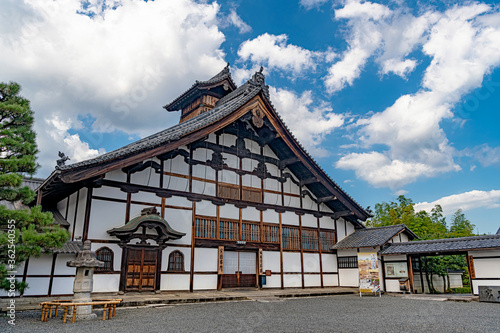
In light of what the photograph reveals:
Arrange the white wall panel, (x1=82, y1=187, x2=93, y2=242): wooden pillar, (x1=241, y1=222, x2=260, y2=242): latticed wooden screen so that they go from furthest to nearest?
the white wall panel
(x1=241, y1=222, x2=260, y2=242): latticed wooden screen
(x1=82, y1=187, x2=93, y2=242): wooden pillar

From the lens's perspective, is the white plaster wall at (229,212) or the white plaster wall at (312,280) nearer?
the white plaster wall at (229,212)

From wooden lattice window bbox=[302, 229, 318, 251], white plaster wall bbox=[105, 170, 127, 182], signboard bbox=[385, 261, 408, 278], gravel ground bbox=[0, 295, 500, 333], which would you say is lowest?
gravel ground bbox=[0, 295, 500, 333]

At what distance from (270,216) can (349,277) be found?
564 centimetres

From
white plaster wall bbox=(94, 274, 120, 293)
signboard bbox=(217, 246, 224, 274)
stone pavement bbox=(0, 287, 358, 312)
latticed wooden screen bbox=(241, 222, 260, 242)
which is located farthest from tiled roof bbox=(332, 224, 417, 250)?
white plaster wall bbox=(94, 274, 120, 293)

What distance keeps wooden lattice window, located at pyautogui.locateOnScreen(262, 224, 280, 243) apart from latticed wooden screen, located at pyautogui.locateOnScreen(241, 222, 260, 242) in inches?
14.1

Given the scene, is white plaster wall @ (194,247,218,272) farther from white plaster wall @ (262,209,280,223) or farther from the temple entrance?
white plaster wall @ (262,209,280,223)

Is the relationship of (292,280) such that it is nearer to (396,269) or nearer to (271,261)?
(271,261)

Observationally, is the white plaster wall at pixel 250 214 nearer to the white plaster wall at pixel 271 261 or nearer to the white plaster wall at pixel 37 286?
the white plaster wall at pixel 271 261

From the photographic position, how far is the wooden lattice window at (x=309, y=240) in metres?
18.8

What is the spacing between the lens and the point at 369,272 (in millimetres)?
15789

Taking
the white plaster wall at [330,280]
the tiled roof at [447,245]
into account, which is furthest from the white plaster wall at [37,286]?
the tiled roof at [447,245]

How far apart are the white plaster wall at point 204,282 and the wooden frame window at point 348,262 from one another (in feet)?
25.5

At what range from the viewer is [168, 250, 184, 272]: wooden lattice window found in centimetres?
1427

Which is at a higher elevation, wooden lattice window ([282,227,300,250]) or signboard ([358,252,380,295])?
wooden lattice window ([282,227,300,250])
